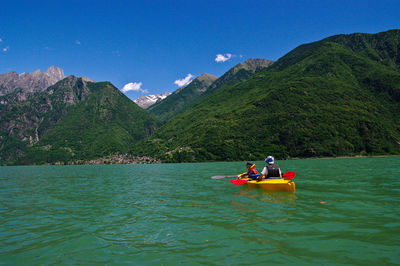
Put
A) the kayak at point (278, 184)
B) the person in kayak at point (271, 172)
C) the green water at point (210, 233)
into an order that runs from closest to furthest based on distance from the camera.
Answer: the green water at point (210, 233) < the kayak at point (278, 184) < the person in kayak at point (271, 172)

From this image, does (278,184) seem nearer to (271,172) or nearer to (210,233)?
(271,172)

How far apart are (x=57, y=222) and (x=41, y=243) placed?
404 cm

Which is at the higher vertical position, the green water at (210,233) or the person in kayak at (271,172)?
the person in kayak at (271,172)

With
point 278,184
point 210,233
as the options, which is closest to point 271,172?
point 278,184

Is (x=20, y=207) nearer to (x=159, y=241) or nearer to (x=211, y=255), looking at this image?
(x=159, y=241)

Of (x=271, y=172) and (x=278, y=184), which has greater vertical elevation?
(x=271, y=172)

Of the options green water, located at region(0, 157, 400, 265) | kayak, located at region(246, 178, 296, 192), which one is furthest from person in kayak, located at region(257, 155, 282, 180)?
green water, located at region(0, 157, 400, 265)

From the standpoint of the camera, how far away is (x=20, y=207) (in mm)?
18969

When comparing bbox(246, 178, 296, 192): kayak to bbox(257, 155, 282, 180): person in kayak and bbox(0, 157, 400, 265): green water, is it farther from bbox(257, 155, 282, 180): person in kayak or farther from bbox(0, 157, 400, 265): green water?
bbox(0, 157, 400, 265): green water

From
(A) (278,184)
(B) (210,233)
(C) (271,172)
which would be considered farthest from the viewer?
(C) (271,172)

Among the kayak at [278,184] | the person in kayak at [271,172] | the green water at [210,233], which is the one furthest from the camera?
the person in kayak at [271,172]

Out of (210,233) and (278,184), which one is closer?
(210,233)

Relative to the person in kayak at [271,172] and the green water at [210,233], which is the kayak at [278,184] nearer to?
the person in kayak at [271,172]

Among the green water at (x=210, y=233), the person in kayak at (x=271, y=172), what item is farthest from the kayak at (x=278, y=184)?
the green water at (x=210, y=233)
